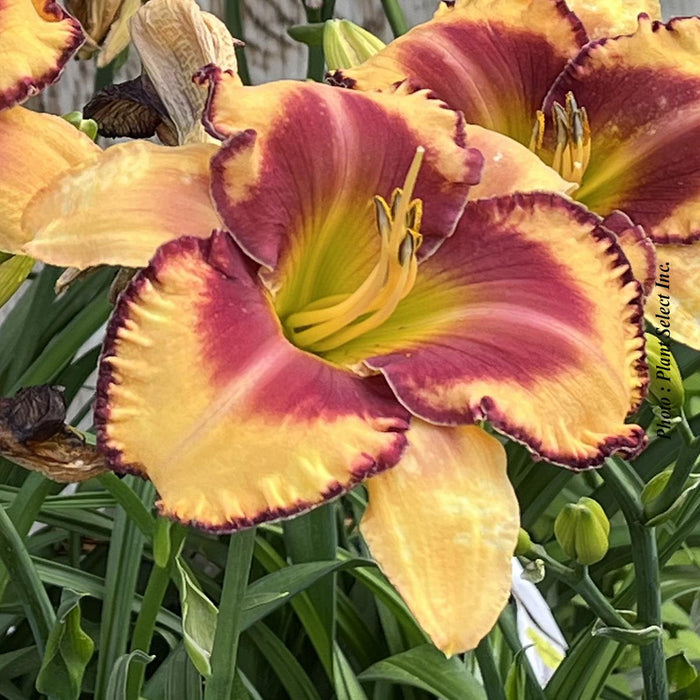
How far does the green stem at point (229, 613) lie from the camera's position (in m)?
0.24

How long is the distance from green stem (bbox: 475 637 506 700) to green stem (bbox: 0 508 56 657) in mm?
146

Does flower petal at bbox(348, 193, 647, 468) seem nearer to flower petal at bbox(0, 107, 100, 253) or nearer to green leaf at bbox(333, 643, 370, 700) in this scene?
flower petal at bbox(0, 107, 100, 253)

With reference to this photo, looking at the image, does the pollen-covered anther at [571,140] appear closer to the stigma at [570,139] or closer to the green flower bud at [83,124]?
the stigma at [570,139]

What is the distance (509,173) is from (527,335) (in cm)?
5

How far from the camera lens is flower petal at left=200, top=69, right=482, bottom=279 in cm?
23

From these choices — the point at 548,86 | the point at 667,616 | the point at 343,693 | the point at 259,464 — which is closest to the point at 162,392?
the point at 259,464

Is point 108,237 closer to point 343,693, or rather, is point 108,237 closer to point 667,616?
point 343,693

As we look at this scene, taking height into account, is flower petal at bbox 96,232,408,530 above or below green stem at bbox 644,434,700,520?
above

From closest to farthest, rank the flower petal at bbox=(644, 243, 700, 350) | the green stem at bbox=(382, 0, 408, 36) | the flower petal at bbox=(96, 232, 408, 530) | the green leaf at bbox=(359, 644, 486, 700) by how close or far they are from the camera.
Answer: the flower petal at bbox=(96, 232, 408, 530) → the flower petal at bbox=(644, 243, 700, 350) → the green leaf at bbox=(359, 644, 486, 700) → the green stem at bbox=(382, 0, 408, 36)

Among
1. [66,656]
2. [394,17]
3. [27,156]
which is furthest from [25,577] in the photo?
[394,17]

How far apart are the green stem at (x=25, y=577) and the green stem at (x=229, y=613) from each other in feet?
0.28

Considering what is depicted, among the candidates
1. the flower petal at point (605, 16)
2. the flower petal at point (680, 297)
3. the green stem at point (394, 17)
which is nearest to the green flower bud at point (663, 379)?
the flower petal at point (680, 297)

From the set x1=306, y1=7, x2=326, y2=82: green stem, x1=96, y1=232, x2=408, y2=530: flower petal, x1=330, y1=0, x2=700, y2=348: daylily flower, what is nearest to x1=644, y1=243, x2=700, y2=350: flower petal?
x1=330, y1=0, x2=700, y2=348: daylily flower

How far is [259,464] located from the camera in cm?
19
